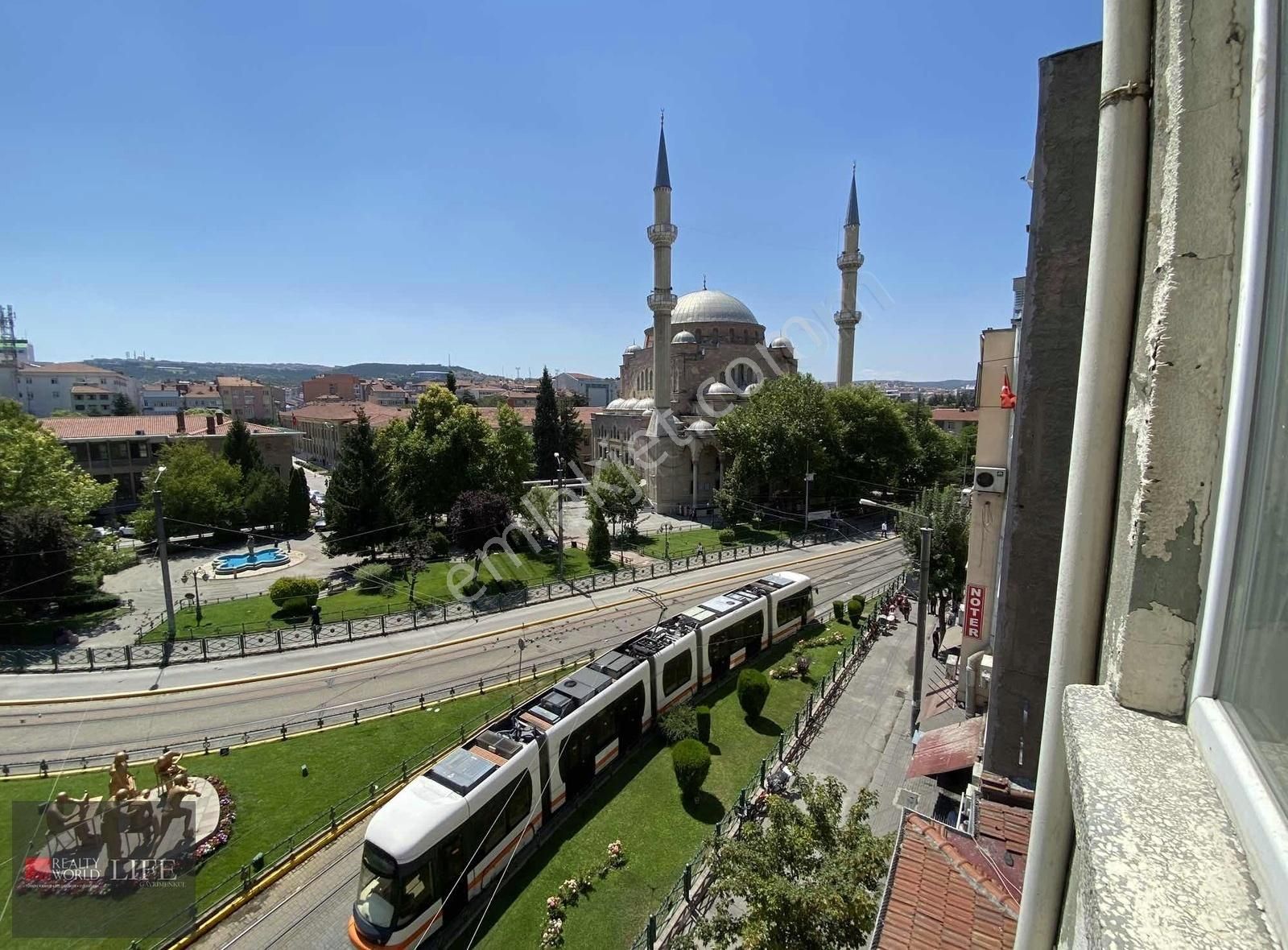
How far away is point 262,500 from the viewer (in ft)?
105

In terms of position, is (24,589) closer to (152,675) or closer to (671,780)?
(152,675)

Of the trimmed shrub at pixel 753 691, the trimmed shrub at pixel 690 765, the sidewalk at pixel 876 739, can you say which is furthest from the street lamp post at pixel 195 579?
the sidewalk at pixel 876 739

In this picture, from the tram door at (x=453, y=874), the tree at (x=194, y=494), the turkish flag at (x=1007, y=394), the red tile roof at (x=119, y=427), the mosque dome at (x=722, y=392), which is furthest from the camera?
the mosque dome at (x=722, y=392)

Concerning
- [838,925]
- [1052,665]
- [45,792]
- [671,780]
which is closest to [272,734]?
[45,792]

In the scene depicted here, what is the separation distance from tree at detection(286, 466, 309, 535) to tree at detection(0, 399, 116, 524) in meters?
8.70

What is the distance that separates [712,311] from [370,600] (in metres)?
39.4

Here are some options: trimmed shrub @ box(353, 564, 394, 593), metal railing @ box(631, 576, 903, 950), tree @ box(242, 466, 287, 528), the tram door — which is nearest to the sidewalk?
metal railing @ box(631, 576, 903, 950)

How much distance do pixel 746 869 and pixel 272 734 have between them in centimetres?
1139

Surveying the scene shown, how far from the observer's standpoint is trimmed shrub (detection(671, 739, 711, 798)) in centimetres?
1079

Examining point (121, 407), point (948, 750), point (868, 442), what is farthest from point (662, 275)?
point (121, 407)

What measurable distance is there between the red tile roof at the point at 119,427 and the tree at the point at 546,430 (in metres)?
18.3

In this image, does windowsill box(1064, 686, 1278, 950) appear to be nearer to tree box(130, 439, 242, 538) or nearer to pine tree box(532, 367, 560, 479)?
tree box(130, 439, 242, 538)

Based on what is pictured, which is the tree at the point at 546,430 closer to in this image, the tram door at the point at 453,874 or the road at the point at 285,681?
the road at the point at 285,681

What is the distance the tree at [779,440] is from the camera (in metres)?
33.9
